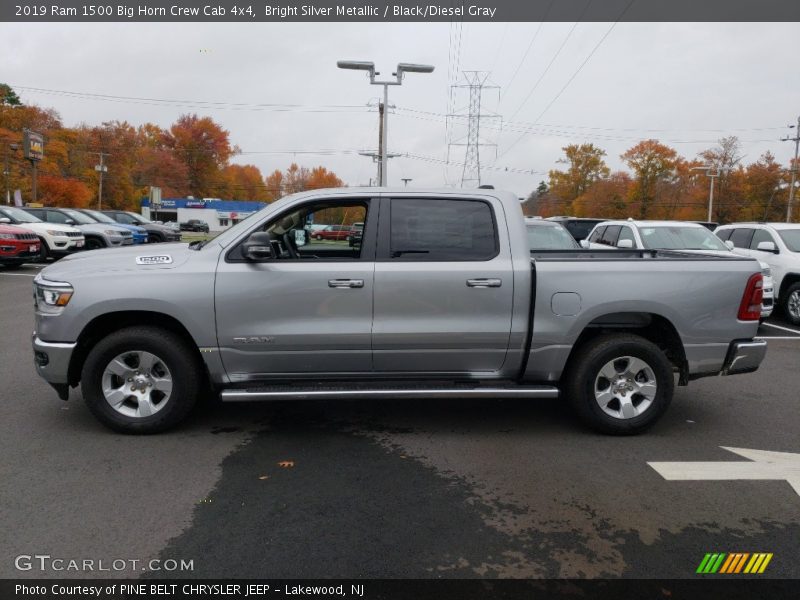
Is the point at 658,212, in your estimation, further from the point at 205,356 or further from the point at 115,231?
the point at 205,356

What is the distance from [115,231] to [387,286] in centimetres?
2094

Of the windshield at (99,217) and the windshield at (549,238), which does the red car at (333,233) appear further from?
the windshield at (99,217)

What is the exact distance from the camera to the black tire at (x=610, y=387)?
496 cm

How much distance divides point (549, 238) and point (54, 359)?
8462 millimetres

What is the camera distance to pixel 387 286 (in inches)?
188

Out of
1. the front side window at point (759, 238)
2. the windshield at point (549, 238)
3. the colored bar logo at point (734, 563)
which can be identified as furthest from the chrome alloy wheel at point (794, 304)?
the colored bar logo at point (734, 563)

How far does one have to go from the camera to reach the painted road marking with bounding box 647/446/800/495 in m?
4.24

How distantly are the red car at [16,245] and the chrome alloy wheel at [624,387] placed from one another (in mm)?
16058

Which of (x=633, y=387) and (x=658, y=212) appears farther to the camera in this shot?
(x=658, y=212)

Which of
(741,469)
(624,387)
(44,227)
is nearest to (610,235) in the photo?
(624,387)

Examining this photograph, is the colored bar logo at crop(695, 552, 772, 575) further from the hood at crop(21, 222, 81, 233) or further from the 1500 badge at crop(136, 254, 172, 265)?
the hood at crop(21, 222, 81, 233)

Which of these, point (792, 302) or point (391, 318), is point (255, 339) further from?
point (792, 302)

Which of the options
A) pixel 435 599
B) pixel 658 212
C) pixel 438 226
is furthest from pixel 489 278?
pixel 658 212

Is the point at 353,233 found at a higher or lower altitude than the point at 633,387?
higher
